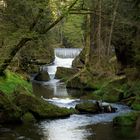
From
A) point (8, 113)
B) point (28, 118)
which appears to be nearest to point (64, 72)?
point (28, 118)

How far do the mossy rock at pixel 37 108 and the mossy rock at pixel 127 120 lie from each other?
Result: 3300 mm

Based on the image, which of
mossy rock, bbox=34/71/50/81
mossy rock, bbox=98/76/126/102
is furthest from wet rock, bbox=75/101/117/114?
mossy rock, bbox=34/71/50/81

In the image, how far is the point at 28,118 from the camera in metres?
23.7

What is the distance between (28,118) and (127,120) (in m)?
5.05

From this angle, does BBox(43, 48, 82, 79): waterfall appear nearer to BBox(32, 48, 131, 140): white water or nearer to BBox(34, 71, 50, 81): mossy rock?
BBox(34, 71, 50, 81): mossy rock

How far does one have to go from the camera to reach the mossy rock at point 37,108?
24.2m

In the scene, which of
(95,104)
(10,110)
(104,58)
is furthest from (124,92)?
(10,110)

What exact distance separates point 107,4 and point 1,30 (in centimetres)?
827

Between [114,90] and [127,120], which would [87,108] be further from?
[114,90]

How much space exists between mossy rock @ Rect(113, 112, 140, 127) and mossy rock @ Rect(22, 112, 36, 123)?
165 inches

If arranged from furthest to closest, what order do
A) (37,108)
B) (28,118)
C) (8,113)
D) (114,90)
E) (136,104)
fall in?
(114,90), (136,104), (37,108), (28,118), (8,113)

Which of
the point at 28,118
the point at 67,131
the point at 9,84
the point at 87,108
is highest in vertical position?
the point at 9,84

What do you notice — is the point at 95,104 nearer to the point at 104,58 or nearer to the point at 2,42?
the point at 104,58

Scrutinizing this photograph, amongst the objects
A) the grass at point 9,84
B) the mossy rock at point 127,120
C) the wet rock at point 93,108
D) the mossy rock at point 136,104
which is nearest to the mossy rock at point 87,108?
the wet rock at point 93,108
